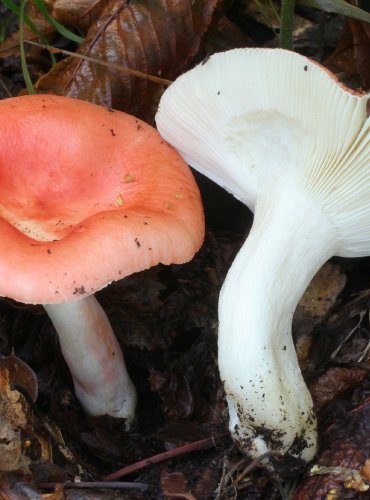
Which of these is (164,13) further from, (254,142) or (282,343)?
(282,343)

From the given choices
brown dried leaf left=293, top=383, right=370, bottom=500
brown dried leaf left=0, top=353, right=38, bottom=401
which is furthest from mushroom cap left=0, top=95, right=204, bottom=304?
brown dried leaf left=293, top=383, right=370, bottom=500

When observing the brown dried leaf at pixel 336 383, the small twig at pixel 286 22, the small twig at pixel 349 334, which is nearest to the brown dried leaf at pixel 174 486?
the brown dried leaf at pixel 336 383

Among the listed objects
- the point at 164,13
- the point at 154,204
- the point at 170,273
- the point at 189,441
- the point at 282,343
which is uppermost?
the point at 164,13

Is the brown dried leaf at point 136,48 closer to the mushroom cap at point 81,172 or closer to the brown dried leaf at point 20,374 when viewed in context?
the mushroom cap at point 81,172

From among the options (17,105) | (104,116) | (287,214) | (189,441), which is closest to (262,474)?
(189,441)

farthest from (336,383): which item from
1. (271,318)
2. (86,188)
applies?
(86,188)

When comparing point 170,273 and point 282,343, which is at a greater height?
point 282,343
